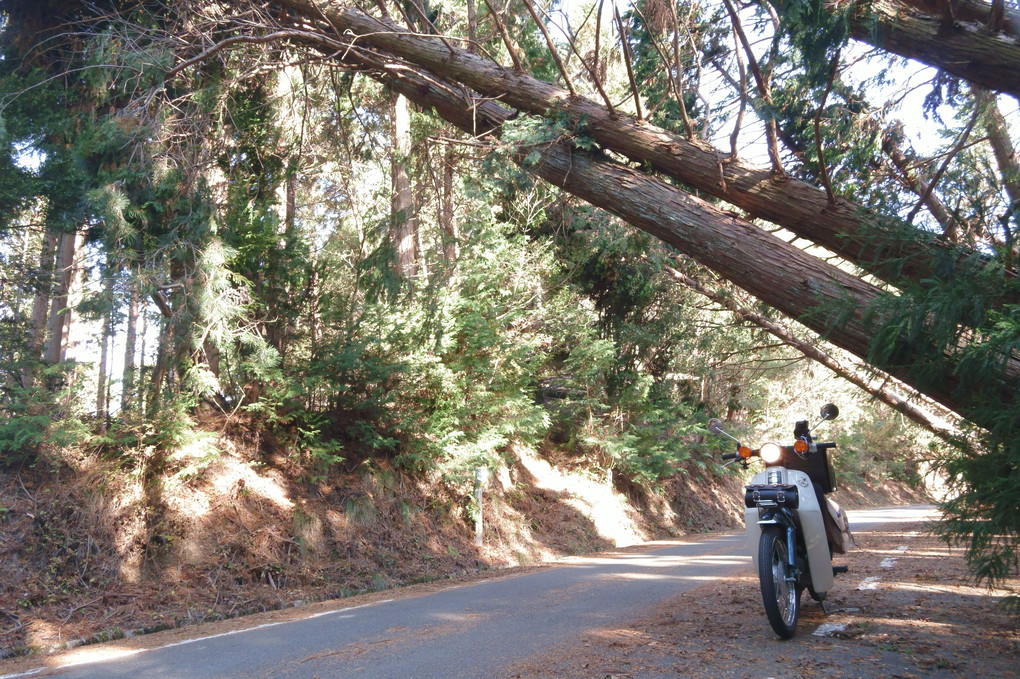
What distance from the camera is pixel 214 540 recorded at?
9.53 meters

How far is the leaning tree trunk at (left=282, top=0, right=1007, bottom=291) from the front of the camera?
6.09 m

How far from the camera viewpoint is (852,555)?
10.5 meters

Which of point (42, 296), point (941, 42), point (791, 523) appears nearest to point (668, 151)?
point (941, 42)

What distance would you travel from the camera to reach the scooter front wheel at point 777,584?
5.00 m

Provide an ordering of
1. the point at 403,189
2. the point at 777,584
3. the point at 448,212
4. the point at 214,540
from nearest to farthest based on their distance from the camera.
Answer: the point at 777,584 < the point at 214,540 < the point at 403,189 < the point at 448,212

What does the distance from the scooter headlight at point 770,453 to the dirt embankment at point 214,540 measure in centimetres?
590

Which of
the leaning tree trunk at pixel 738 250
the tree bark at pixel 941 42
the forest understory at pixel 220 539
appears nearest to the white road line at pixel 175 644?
the forest understory at pixel 220 539

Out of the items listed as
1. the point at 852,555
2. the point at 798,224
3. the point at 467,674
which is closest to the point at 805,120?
the point at 798,224

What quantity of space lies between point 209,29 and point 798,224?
846cm

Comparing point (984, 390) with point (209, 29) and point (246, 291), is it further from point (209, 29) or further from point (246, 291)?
point (209, 29)

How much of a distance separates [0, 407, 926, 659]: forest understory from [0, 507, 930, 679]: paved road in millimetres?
1474

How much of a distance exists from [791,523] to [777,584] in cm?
57

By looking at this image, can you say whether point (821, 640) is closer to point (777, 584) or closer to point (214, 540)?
point (777, 584)

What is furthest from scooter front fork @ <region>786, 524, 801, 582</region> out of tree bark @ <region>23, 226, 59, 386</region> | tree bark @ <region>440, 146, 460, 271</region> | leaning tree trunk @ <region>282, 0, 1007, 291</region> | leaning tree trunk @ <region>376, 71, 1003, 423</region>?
tree bark @ <region>23, 226, 59, 386</region>
